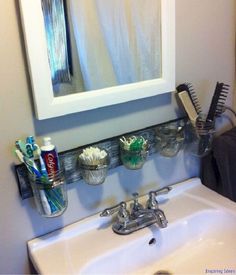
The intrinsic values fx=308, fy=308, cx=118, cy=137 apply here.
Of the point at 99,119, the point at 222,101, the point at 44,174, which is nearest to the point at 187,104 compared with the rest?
the point at 222,101

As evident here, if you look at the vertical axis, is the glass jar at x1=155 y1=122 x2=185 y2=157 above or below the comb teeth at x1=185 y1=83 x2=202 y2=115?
below

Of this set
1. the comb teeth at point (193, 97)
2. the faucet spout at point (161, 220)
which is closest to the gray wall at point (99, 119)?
the comb teeth at point (193, 97)

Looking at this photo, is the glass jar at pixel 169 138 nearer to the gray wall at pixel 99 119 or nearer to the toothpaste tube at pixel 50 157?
the gray wall at pixel 99 119

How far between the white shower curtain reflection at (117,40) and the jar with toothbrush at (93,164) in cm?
19

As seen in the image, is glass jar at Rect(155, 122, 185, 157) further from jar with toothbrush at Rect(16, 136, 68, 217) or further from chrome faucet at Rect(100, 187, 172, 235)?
jar with toothbrush at Rect(16, 136, 68, 217)

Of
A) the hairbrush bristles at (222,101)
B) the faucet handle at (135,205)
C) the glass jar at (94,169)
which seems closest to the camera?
the glass jar at (94,169)

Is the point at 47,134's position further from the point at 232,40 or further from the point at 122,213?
the point at 232,40

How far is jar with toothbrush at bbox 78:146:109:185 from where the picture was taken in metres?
0.90

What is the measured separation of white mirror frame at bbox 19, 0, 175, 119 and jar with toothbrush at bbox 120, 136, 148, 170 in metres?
0.13

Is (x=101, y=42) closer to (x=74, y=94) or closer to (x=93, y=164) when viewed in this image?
(x=74, y=94)

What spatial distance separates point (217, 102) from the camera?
3.44 feet

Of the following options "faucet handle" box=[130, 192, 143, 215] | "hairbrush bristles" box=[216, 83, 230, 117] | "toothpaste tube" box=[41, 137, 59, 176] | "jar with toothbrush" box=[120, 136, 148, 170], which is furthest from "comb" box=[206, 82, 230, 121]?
"toothpaste tube" box=[41, 137, 59, 176]

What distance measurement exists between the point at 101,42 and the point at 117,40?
5 cm

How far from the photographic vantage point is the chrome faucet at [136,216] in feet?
3.22
